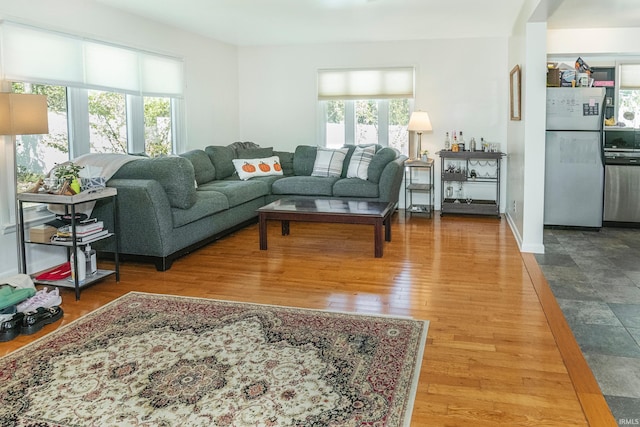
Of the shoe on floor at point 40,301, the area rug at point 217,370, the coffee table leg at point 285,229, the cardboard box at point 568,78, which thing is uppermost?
the cardboard box at point 568,78

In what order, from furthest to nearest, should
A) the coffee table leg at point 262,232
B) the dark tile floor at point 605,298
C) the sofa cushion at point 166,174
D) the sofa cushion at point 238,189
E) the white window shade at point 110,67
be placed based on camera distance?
the sofa cushion at point 238,189 → the coffee table leg at point 262,232 → the white window shade at point 110,67 → the sofa cushion at point 166,174 → the dark tile floor at point 605,298

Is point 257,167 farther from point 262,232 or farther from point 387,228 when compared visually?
point 387,228

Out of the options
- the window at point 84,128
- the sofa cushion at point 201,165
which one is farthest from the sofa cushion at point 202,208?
the window at point 84,128

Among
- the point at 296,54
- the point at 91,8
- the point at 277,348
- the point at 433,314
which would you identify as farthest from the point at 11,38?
the point at 296,54

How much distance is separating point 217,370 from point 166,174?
2.26 m

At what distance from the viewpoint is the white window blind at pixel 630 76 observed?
248 inches

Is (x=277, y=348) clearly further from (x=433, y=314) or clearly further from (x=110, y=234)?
(x=110, y=234)

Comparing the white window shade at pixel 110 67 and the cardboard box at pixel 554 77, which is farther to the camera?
the cardboard box at pixel 554 77

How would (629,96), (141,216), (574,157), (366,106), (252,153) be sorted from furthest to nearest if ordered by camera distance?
(366,106) → (252,153) → (629,96) → (574,157) → (141,216)

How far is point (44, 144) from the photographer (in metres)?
4.43

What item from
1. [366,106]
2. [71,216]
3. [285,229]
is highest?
[366,106]

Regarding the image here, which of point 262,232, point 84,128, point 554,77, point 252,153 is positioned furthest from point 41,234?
point 554,77

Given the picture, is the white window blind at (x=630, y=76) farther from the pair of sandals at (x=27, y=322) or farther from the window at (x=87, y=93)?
the pair of sandals at (x=27, y=322)

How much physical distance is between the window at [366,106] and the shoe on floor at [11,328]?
17.0 ft
